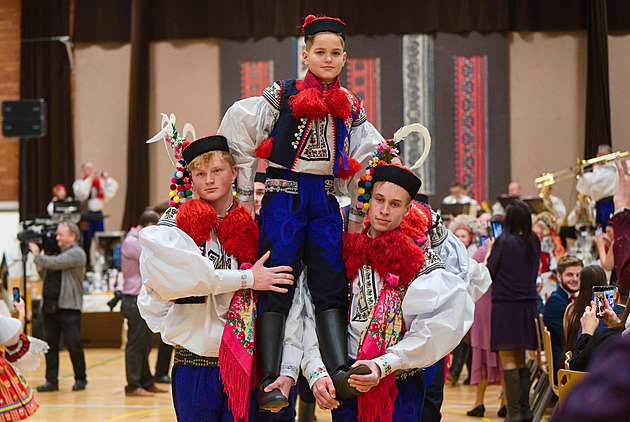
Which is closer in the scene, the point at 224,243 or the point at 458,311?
the point at 458,311

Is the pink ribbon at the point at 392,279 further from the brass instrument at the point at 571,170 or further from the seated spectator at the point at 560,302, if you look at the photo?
the brass instrument at the point at 571,170

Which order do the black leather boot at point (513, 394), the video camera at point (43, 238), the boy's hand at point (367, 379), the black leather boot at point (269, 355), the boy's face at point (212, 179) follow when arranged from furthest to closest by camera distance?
1. the video camera at point (43, 238)
2. the black leather boot at point (513, 394)
3. the boy's face at point (212, 179)
4. the black leather boot at point (269, 355)
5. the boy's hand at point (367, 379)

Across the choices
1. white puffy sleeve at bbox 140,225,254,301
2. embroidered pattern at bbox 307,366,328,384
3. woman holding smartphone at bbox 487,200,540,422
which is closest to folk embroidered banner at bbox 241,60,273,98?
woman holding smartphone at bbox 487,200,540,422

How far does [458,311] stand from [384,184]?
0.54m

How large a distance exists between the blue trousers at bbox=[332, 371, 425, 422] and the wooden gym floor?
333 cm

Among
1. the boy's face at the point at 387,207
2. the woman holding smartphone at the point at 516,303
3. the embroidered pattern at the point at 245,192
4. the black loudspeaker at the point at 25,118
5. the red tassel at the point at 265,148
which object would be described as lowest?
the woman holding smartphone at the point at 516,303

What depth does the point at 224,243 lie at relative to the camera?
2932 millimetres

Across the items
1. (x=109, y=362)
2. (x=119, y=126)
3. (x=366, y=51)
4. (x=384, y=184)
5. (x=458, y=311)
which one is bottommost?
(x=109, y=362)

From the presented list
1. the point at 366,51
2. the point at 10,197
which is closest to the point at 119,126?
the point at 10,197

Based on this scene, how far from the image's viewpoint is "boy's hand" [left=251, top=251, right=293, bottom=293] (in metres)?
2.83

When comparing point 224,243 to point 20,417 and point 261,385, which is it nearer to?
point 261,385

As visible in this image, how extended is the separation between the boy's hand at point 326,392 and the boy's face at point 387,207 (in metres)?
0.58

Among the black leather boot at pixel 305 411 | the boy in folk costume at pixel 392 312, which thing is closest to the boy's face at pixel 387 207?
the boy in folk costume at pixel 392 312

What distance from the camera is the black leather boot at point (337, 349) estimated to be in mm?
2705
